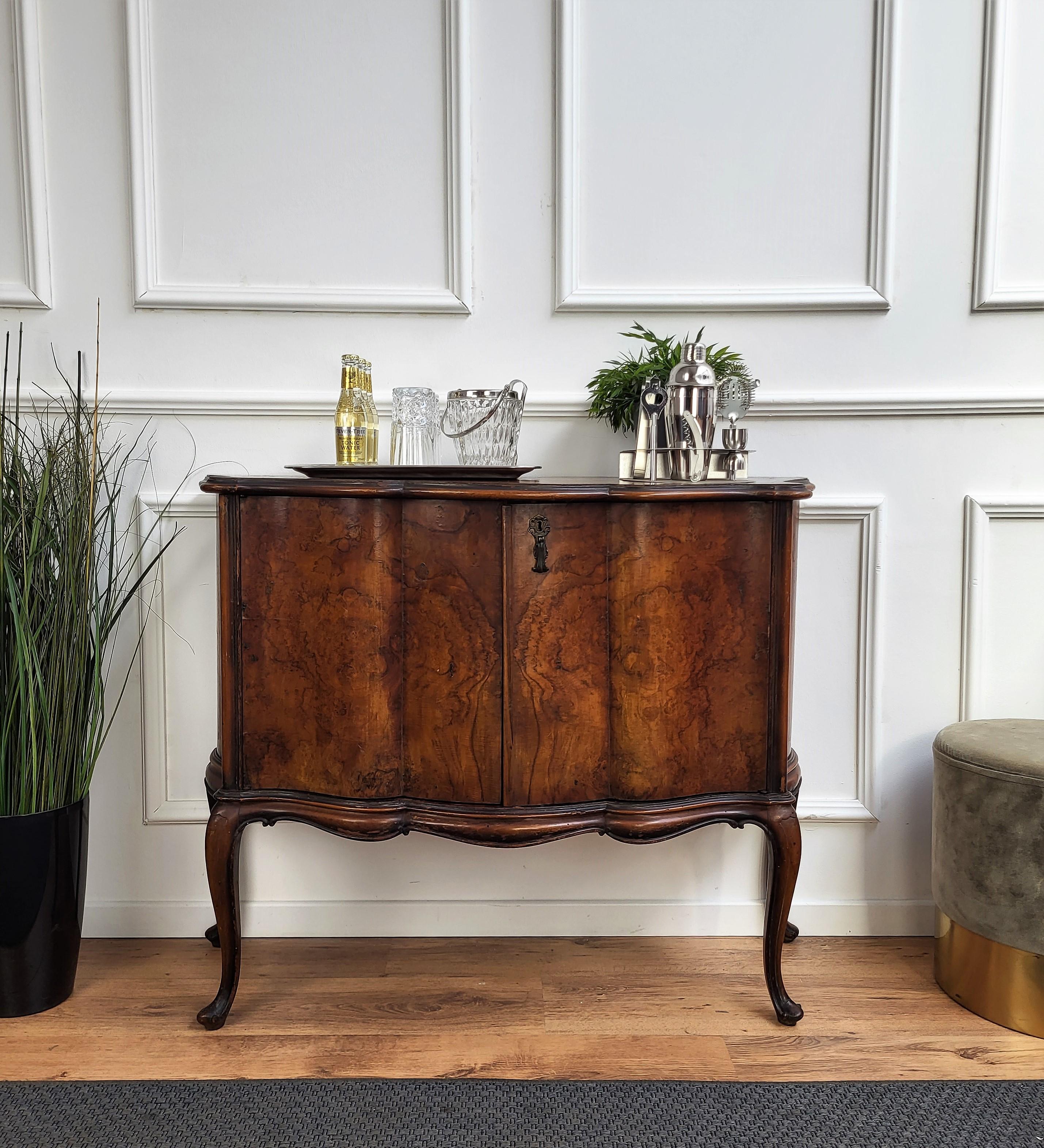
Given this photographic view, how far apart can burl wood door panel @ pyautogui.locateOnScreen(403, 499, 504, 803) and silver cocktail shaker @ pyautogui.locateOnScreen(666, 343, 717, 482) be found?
14.7 inches

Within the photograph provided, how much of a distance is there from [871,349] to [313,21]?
4.60ft

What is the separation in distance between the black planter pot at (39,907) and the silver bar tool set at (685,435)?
4.17 feet

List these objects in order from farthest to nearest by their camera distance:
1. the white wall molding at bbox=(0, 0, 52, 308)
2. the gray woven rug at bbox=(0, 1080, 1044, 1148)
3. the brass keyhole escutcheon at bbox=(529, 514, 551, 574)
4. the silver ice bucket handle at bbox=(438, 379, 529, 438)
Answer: the white wall molding at bbox=(0, 0, 52, 308) < the silver ice bucket handle at bbox=(438, 379, 529, 438) < the brass keyhole escutcheon at bbox=(529, 514, 551, 574) < the gray woven rug at bbox=(0, 1080, 1044, 1148)

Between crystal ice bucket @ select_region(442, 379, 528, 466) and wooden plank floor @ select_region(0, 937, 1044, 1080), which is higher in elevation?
crystal ice bucket @ select_region(442, 379, 528, 466)

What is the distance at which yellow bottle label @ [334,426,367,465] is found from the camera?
5.68ft

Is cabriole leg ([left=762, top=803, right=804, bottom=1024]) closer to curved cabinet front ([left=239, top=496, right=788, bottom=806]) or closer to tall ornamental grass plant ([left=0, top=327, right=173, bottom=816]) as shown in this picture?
curved cabinet front ([left=239, top=496, right=788, bottom=806])

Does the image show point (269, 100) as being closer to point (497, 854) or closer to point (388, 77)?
point (388, 77)

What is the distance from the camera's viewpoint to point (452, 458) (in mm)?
1951

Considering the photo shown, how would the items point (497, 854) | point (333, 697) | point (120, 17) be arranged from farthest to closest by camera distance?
point (497, 854) → point (120, 17) → point (333, 697)

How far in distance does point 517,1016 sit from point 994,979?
0.90 metres

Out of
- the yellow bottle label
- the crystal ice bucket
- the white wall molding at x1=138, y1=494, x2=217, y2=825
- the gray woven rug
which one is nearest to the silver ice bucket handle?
the crystal ice bucket

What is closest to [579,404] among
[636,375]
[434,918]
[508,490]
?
[636,375]

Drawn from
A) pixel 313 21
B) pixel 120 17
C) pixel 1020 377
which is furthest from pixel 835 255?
pixel 120 17

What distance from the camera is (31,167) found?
1892 millimetres
